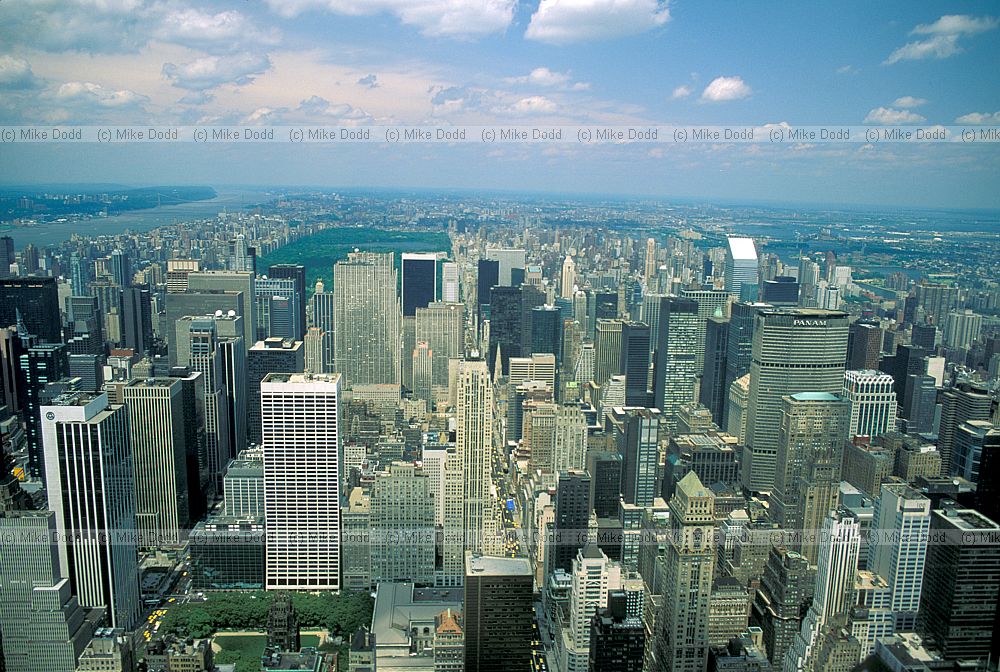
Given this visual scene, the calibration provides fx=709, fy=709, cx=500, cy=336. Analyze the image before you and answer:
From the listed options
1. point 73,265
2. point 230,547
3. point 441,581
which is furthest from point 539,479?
point 73,265

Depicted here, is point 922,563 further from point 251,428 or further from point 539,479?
point 251,428

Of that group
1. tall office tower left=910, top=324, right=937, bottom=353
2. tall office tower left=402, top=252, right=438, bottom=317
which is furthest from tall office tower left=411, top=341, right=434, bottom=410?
tall office tower left=910, top=324, right=937, bottom=353

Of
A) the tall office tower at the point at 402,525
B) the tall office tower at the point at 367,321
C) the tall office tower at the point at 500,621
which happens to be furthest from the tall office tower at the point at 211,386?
the tall office tower at the point at 500,621

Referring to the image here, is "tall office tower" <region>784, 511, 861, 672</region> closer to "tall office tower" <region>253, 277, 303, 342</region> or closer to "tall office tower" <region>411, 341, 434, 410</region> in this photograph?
"tall office tower" <region>411, 341, 434, 410</region>

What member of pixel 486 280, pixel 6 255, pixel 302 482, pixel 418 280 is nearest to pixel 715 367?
pixel 486 280

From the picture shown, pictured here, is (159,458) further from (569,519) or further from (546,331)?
(546,331)

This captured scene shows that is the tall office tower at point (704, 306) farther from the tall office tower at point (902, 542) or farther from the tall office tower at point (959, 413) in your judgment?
the tall office tower at point (902, 542)
